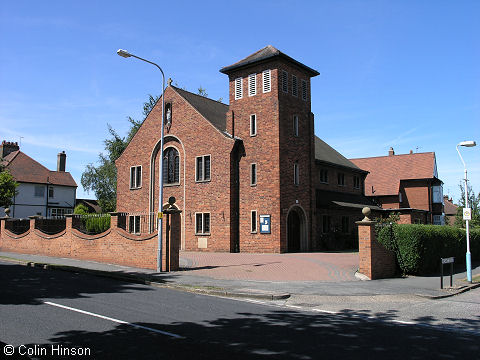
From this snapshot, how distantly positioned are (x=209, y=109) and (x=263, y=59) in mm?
7440

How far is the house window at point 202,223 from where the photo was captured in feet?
94.3

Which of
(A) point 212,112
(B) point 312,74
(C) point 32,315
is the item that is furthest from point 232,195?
(C) point 32,315

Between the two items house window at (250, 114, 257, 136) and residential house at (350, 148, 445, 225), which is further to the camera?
residential house at (350, 148, 445, 225)

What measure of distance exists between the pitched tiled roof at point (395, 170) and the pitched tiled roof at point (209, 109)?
68.1 ft

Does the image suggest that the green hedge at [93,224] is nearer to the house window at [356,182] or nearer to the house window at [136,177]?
the house window at [136,177]

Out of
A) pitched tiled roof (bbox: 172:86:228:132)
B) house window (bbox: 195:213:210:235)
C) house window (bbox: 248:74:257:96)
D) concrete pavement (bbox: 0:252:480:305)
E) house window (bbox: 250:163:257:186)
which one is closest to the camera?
concrete pavement (bbox: 0:252:480:305)

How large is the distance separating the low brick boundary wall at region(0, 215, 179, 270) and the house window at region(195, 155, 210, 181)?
9591 mm

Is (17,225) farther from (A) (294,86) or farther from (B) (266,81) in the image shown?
(A) (294,86)

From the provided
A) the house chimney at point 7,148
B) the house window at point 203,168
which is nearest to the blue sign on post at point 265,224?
the house window at point 203,168

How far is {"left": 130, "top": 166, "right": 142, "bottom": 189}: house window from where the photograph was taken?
33.9 meters

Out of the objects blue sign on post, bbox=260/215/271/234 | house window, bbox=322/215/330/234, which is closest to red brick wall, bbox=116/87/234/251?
blue sign on post, bbox=260/215/271/234

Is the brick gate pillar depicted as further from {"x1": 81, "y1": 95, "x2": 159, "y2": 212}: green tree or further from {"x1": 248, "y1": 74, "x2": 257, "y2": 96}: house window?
{"x1": 81, "y1": 95, "x2": 159, "y2": 212}: green tree

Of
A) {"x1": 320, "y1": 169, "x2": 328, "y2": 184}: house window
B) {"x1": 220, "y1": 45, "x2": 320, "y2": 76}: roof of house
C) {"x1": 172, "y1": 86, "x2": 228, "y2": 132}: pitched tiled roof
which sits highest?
{"x1": 220, "y1": 45, "x2": 320, "y2": 76}: roof of house

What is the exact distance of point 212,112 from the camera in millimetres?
33062
